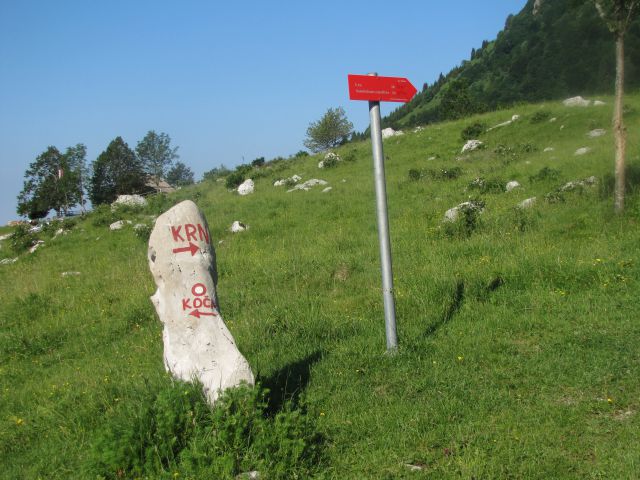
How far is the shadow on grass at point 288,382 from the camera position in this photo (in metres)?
4.42

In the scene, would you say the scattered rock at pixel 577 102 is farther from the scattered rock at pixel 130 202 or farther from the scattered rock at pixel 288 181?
the scattered rock at pixel 130 202

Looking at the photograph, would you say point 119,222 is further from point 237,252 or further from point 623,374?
point 623,374

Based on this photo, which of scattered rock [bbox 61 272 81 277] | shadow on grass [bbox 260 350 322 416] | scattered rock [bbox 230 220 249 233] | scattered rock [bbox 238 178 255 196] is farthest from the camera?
scattered rock [bbox 238 178 255 196]

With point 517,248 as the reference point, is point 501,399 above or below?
below

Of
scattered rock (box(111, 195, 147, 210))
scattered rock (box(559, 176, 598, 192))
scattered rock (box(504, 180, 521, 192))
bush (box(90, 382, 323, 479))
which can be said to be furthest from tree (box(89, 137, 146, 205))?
bush (box(90, 382, 323, 479))

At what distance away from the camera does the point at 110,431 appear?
12.1ft

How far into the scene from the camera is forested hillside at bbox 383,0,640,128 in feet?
72.6

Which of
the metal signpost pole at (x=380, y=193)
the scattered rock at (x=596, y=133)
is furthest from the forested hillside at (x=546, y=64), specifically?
the metal signpost pole at (x=380, y=193)

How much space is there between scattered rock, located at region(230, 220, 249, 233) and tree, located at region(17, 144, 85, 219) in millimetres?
38077

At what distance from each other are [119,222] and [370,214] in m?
9.79

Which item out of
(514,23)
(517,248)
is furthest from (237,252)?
(514,23)

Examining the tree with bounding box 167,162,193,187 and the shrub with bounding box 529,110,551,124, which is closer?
the shrub with bounding box 529,110,551,124

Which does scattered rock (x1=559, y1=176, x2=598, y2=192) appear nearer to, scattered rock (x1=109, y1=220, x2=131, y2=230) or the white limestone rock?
the white limestone rock

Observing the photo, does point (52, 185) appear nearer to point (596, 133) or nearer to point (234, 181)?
point (234, 181)
